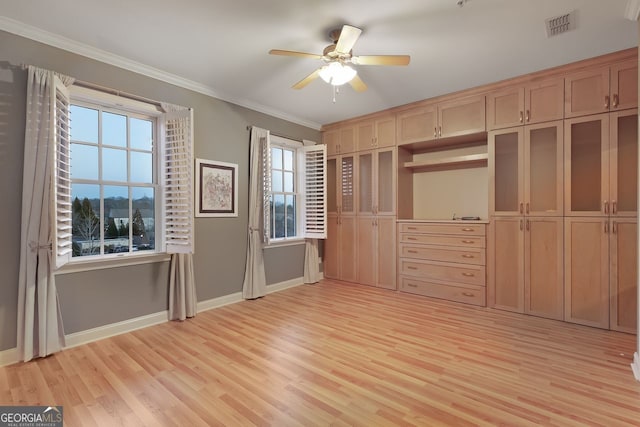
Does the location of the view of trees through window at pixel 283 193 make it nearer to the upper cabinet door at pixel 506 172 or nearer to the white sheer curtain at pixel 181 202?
the white sheer curtain at pixel 181 202

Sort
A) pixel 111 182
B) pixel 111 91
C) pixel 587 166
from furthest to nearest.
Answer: pixel 587 166, pixel 111 182, pixel 111 91

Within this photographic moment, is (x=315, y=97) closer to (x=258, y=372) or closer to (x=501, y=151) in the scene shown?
(x=501, y=151)

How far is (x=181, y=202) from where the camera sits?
3275 millimetres

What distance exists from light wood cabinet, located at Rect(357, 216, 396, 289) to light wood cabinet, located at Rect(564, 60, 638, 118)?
246 centimetres

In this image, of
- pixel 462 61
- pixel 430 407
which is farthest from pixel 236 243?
pixel 462 61

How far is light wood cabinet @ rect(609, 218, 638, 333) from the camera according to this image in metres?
2.91

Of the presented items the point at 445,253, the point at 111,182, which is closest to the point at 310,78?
the point at 111,182

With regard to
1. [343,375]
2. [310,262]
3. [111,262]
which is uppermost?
[111,262]

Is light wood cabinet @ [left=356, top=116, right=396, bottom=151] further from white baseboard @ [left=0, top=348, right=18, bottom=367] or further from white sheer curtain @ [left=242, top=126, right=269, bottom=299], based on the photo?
white baseboard @ [left=0, top=348, right=18, bottom=367]

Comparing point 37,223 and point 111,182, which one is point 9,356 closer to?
point 37,223

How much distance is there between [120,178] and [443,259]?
3974 millimetres

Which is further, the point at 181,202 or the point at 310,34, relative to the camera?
the point at 181,202

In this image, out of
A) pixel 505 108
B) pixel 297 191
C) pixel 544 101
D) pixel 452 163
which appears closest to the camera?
pixel 544 101

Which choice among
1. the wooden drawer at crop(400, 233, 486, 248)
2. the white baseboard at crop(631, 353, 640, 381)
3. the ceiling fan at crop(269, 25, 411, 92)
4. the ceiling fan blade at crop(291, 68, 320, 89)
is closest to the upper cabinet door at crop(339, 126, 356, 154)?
the wooden drawer at crop(400, 233, 486, 248)
